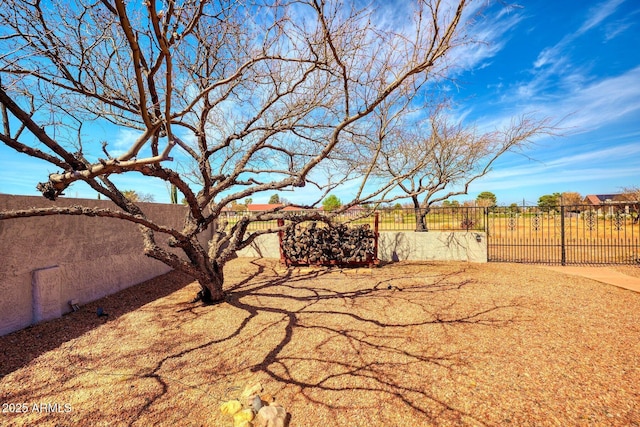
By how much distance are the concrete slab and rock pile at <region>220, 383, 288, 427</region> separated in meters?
7.71

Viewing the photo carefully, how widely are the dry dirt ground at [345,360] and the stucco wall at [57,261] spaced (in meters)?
0.36

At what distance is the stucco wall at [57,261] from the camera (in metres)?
4.16

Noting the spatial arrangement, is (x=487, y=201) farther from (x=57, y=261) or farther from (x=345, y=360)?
(x=57, y=261)

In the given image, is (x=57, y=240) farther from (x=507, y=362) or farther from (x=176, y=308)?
(x=507, y=362)

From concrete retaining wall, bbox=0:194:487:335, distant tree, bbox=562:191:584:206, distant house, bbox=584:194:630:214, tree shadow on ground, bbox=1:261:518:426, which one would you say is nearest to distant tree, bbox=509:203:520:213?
distant house, bbox=584:194:630:214

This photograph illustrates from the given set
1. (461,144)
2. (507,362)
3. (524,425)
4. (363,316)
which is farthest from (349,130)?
(461,144)

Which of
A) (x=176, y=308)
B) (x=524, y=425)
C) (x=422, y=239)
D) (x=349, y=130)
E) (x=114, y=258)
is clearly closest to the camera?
(x=524, y=425)

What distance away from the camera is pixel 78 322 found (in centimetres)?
459

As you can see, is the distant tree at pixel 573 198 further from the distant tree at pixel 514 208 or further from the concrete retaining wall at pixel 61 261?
the concrete retaining wall at pixel 61 261

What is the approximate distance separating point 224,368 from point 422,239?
841 cm

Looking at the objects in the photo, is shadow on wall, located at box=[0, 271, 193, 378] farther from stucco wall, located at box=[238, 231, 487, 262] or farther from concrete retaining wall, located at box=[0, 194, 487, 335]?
stucco wall, located at box=[238, 231, 487, 262]

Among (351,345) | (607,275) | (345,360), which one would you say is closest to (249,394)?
(345,360)

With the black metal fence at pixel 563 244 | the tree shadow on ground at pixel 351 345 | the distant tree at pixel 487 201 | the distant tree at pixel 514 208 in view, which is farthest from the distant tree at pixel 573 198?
the tree shadow on ground at pixel 351 345

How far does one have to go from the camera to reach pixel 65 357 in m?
3.46
